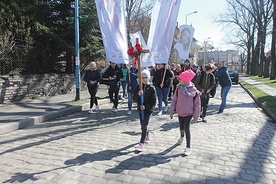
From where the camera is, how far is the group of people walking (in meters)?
4.84

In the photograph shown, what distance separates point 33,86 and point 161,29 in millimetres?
7420

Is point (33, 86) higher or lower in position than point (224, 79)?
lower

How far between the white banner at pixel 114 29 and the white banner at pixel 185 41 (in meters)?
5.56

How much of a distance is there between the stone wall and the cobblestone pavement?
3.65 meters

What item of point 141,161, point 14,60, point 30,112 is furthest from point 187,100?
point 14,60

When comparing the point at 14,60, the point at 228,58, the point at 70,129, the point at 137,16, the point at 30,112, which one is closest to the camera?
the point at 70,129

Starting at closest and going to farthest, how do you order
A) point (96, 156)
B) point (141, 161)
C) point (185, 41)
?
point (141, 161), point (96, 156), point (185, 41)

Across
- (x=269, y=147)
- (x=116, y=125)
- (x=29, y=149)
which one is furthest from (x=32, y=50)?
(x=269, y=147)

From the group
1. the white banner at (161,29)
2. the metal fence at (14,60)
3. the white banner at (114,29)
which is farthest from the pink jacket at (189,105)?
the metal fence at (14,60)

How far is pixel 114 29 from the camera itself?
680cm

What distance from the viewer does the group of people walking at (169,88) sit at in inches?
191

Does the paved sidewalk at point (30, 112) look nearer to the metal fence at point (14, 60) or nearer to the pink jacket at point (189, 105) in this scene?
the metal fence at point (14, 60)

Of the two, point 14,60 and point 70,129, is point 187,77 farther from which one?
point 14,60

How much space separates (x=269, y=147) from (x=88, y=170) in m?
3.83
